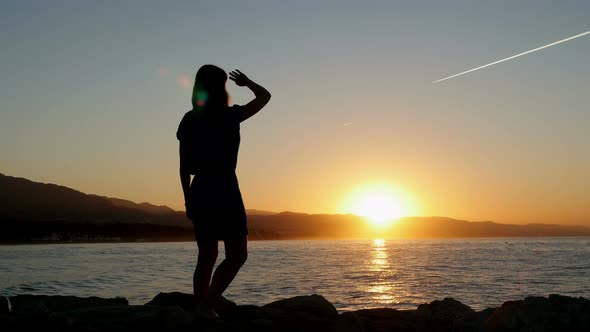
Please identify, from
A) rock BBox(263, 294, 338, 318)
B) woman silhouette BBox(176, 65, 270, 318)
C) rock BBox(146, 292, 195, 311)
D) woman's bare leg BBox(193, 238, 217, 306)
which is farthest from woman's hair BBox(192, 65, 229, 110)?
rock BBox(146, 292, 195, 311)

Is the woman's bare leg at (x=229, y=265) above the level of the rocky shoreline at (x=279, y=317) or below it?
above

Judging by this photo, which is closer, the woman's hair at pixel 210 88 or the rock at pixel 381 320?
the woman's hair at pixel 210 88

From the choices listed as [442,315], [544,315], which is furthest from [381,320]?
[442,315]

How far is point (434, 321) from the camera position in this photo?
282 inches

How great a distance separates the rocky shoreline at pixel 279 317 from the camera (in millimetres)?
4691

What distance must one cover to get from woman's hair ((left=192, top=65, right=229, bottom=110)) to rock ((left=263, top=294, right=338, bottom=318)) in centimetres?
249

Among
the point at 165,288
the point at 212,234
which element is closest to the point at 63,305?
the point at 212,234

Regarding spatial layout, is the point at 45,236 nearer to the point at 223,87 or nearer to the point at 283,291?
the point at 283,291

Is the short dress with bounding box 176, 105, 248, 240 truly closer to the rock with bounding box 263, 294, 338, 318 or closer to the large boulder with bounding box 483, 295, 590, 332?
the rock with bounding box 263, 294, 338, 318

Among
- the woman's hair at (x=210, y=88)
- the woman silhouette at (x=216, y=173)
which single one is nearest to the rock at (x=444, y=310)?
the woman silhouette at (x=216, y=173)

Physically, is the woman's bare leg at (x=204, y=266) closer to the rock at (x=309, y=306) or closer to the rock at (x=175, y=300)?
the rock at (x=309, y=306)

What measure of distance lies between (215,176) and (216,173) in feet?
0.09

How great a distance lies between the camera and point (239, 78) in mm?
5039

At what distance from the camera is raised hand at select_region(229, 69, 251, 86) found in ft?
16.5
